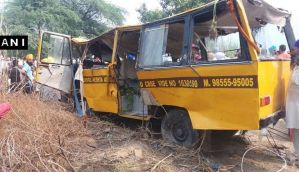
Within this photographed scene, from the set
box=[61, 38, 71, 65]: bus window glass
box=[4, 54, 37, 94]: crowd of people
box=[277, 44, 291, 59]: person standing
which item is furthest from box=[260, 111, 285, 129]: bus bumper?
box=[61, 38, 71, 65]: bus window glass

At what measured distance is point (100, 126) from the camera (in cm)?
710

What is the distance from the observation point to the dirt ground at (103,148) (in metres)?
4.46

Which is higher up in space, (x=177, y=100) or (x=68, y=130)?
(x=177, y=100)

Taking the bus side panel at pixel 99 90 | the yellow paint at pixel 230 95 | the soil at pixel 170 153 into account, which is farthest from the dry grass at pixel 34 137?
the yellow paint at pixel 230 95

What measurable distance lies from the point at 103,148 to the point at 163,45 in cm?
191

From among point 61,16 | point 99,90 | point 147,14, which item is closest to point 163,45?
point 99,90

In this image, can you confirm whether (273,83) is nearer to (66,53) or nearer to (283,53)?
(283,53)

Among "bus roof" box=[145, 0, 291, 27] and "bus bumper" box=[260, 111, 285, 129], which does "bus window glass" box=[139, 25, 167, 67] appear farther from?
"bus bumper" box=[260, 111, 285, 129]

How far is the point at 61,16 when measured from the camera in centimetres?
2295

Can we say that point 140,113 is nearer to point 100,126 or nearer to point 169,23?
point 100,126

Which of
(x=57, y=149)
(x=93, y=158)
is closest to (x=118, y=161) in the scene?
(x=93, y=158)

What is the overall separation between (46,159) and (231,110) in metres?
2.42

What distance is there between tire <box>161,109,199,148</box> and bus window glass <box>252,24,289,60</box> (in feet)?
4.96

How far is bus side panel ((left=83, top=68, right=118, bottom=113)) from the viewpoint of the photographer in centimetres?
710
